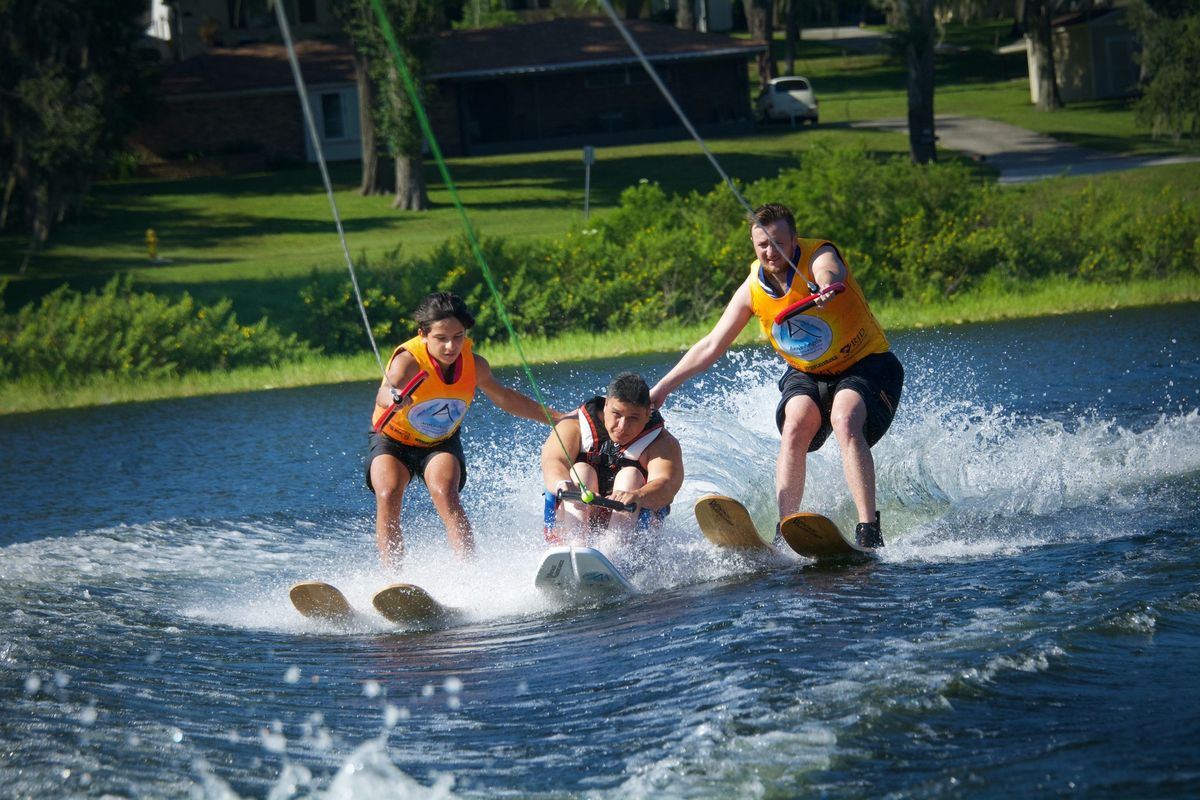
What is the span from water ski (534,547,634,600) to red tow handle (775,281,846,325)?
1.54m

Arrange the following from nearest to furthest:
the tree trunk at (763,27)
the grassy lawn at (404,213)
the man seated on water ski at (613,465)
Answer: the man seated on water ski at (613,465) < the grassy lawn at (404,213) < the tree trunk at (763,27)

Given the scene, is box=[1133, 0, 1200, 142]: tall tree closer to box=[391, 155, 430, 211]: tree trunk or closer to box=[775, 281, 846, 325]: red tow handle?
box=[391, 155, 430, 211]: tree trunk

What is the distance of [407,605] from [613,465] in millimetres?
1330

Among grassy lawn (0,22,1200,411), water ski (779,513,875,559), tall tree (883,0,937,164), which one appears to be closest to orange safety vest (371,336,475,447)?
water ski (779,513,875,559)

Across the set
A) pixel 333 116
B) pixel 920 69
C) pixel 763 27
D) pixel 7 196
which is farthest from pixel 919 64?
pixel 7 196

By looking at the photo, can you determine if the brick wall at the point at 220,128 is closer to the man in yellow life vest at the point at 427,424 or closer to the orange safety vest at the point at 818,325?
the man in yellow life vest at the point at 427,424

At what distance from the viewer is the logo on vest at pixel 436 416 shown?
7941 mm

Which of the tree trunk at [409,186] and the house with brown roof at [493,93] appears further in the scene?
the house with brown roof at [493,93]

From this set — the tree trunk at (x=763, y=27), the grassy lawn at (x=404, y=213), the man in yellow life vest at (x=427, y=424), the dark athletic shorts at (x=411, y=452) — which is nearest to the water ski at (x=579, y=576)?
the man in yellow life vest at (x=427, y=424)

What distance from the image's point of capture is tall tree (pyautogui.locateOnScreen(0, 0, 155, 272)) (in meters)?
30.7

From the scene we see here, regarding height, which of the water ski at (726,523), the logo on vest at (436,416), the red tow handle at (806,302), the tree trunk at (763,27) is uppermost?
the tree trunk at (763,27)

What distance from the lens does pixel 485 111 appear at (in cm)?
4741

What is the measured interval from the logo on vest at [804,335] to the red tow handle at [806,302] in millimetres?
26

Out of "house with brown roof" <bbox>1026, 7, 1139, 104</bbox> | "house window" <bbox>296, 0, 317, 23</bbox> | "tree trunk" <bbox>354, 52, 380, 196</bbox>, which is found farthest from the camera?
"house window" <bbox>296, 0, 317, 23</bbox>
